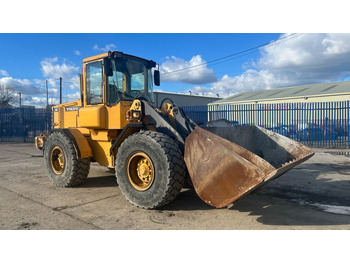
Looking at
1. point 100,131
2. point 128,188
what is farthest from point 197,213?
point 100,131

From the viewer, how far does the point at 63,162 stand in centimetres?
588

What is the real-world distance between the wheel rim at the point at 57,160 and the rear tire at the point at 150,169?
7.36ft

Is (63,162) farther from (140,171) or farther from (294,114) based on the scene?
(294,114)

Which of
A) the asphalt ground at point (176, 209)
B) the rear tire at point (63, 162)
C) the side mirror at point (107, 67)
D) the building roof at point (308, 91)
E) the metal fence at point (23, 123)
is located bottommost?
the asphalt ground at point (176, 209)

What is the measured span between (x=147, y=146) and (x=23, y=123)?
18.2 metres

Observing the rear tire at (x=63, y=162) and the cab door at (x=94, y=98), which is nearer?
the cab door at (x=94, y=98)

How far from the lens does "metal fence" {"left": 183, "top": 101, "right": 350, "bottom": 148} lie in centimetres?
1404

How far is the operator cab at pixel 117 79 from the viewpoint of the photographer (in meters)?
5.24

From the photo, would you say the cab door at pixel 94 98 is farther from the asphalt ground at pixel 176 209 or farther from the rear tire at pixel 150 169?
the asphalt ground at pixel 176 209

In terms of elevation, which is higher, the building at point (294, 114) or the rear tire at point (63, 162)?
the building at point (294, 114)

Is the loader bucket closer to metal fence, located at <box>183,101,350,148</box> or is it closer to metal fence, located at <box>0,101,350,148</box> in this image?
metal fence, located at <box>0,101,350,148</box>

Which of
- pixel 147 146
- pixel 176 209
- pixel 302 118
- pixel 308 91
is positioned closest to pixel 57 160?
pixel 147 146

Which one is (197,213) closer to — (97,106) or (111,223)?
(111,223)

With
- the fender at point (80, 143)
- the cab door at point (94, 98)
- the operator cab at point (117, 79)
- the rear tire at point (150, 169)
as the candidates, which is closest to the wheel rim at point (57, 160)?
the fender at point (80, 143)
